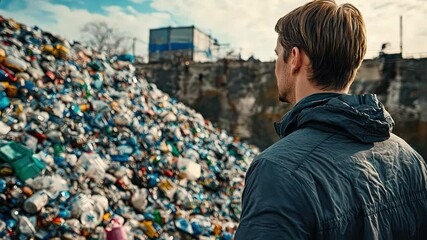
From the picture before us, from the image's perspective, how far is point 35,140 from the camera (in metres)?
4.12

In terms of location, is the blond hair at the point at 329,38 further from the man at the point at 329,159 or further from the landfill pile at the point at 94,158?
the landfill pile at the point at 94,158

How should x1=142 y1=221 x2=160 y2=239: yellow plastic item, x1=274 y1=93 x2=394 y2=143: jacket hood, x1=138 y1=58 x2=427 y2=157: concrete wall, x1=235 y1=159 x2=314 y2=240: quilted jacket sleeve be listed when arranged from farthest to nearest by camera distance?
x1=138 y1=58 x2=427 y2=157: concrete wall, x1=142 y1=221 x2=160 y2=239: yellow plastic item, x1=274 y1=93 x2=394 y2=143: jacket hood, x1=235 y1=159 x2=314 y2=240: quilted jacket sleeve

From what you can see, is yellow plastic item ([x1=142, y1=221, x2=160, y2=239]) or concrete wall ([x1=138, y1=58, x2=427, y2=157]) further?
concrete wall ([x1=138, y1=58, x2=427, y2=157])

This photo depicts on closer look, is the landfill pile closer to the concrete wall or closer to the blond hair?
the blond hair

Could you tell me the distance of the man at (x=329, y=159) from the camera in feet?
2.47

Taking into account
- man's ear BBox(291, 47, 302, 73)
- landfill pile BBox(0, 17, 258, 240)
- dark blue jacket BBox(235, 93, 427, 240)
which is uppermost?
man's ear BBox(291, 47, 302, 73)

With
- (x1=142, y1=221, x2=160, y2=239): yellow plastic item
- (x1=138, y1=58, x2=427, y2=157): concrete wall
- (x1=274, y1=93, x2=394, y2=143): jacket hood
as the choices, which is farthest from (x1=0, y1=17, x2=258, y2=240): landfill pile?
(x1=138, y1=58, x2=427, y2=157): concrete wall

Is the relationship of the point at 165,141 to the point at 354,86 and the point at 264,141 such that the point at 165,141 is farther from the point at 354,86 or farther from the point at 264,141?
the point at 354,86

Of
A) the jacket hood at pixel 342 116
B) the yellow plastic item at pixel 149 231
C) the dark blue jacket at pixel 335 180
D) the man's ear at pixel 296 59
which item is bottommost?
the yellow plastic item at pixel 149 231

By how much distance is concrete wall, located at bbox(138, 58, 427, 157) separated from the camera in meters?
9.48

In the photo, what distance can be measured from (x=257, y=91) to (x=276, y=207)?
10.3m

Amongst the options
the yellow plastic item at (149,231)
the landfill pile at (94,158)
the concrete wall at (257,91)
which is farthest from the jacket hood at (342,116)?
the concrete wall at (257,91)

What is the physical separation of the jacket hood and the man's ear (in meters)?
0.09

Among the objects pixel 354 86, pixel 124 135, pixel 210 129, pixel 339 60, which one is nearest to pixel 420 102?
pixel 354 86
